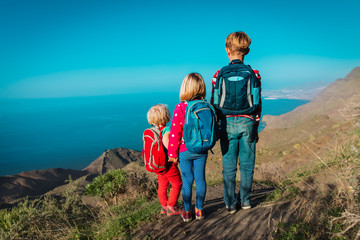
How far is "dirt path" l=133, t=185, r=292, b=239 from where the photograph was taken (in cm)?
244

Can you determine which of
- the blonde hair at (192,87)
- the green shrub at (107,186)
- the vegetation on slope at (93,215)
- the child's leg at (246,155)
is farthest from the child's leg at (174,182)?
the green shrub at (107,186)

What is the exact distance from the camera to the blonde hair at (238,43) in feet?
8.29

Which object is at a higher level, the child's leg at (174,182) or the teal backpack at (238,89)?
the teal backpack at (238,89)

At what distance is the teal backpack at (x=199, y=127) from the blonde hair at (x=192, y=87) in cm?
12

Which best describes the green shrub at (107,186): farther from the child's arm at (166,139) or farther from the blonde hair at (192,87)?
the blonde hair at (192,87)

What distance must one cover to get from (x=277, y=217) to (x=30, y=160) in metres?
106

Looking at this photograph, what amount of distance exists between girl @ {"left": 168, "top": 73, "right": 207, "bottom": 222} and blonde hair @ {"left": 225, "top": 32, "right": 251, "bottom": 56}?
54cm

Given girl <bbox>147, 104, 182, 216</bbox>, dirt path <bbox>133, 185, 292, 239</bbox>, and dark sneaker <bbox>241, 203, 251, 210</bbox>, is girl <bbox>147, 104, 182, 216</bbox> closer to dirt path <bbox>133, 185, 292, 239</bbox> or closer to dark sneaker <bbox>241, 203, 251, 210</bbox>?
dirt path <bbox>133, 185, 292, 239</bbox>

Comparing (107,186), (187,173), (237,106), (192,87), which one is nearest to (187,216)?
(187,173)

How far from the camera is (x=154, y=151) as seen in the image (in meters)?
2.79

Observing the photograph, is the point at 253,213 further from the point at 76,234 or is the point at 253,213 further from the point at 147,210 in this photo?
the point at 76,234

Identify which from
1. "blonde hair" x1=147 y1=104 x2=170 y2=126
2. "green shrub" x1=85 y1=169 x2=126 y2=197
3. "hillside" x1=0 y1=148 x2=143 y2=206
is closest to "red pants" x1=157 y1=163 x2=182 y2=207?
"blonde hair" x1=147 y1=104 x2=170 y2=126

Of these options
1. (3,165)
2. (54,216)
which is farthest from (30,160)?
(54,216)

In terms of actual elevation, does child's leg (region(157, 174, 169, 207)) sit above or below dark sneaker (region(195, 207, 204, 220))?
above
